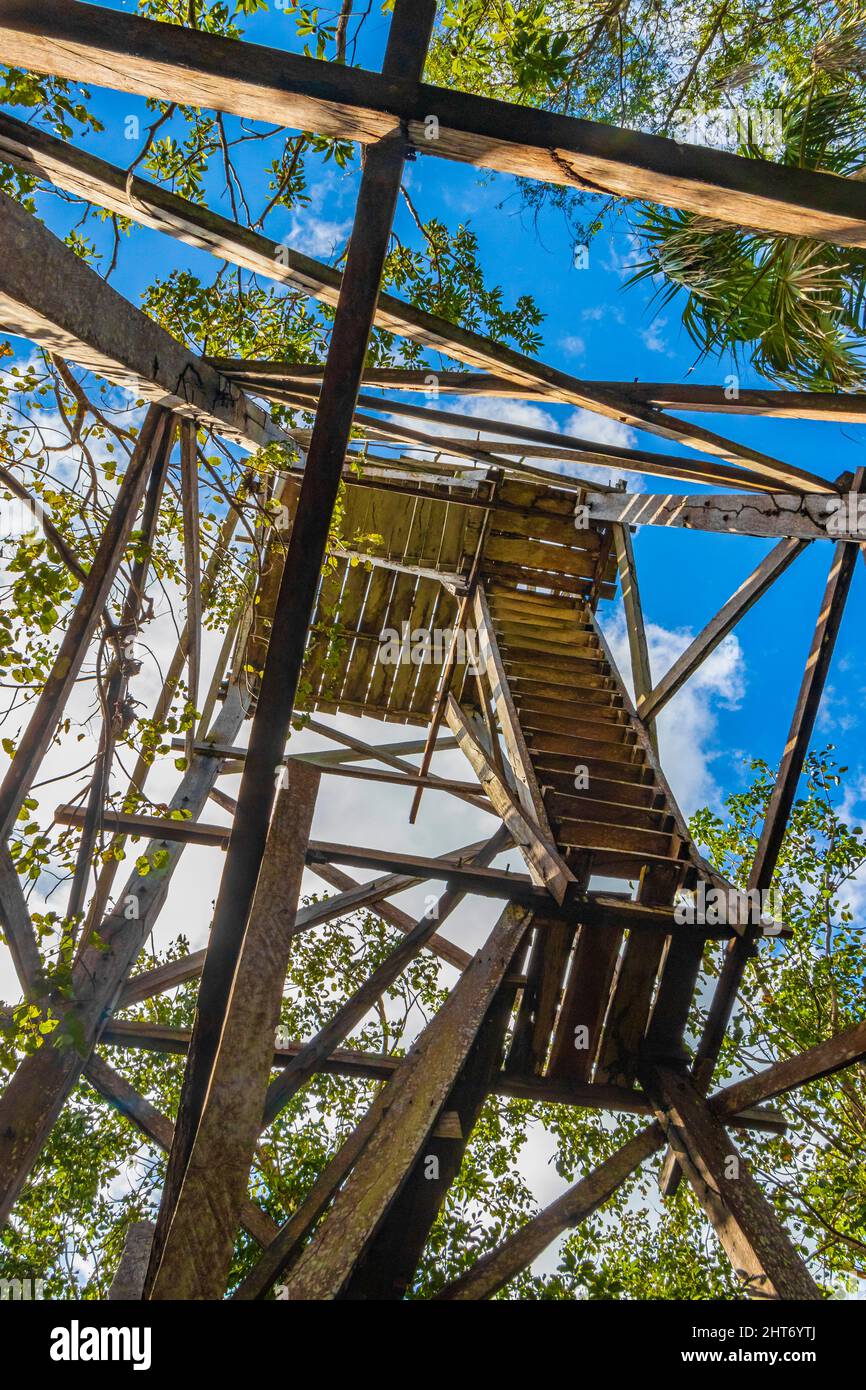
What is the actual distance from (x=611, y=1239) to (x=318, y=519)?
33.2 feet

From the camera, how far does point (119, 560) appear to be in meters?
3.89

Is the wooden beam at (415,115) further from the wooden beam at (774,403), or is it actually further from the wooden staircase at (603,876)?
the wooden staircase at (603,876)

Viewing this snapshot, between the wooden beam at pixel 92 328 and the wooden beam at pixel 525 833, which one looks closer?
the wooden beam at pixel 92 328

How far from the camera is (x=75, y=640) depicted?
3660 millimetres

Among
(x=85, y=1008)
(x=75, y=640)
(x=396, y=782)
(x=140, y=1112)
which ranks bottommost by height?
(x=140, y=1112)

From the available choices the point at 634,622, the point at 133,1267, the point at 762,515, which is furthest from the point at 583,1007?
the point at 634,622

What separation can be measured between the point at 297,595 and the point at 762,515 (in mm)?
3842

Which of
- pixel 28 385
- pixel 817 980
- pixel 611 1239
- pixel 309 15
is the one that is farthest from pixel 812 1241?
pixel 309 15

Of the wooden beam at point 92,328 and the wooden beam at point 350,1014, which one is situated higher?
the wooden beam at point 92,328

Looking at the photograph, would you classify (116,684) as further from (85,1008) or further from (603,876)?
(603,876)

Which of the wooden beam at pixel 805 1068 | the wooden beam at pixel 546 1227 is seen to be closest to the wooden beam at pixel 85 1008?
the wooden beam at pixel 546 1227

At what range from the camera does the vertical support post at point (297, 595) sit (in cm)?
286

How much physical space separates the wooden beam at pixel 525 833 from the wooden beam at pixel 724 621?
5.23 feet
